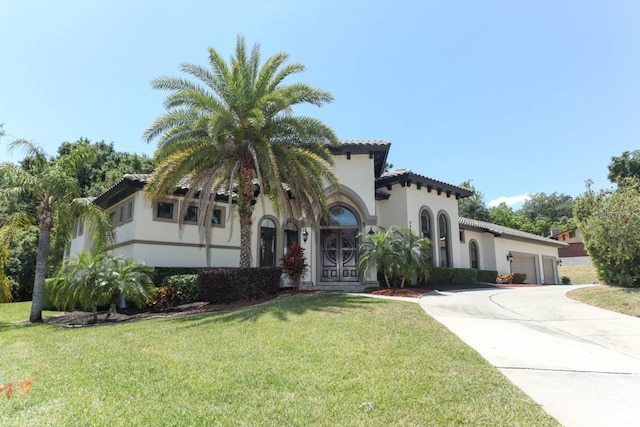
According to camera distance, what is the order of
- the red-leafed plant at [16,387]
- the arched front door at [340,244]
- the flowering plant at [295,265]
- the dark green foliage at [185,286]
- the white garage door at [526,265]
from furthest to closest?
the white garage door at [526,265] → the arched front door at [340,244] → the flowering plant at [295,265] → the dark green foliage at [185,286] → the red-leafed plant at [16,387]

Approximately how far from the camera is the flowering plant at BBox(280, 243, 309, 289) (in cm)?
1517

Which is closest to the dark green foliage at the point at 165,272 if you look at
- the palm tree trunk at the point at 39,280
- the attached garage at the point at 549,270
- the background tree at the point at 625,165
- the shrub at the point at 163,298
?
the shrub at the point at 163,298

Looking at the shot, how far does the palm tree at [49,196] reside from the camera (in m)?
12.8

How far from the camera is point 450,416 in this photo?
372 cm

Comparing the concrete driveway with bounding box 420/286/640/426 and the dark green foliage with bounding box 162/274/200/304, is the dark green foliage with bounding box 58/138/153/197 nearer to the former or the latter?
the dark green foliage with bounding box 162/274/200/304

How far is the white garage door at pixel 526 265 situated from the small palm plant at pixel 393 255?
16.1 m

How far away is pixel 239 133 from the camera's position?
42.9 ft

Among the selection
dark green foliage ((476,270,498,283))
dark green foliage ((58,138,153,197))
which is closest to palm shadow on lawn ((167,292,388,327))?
dark green foliage ((476,270,498,283))

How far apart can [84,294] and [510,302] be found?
13187 millimetres

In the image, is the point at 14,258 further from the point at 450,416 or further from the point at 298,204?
the point at 450,416

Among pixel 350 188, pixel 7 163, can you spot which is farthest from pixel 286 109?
pixel 7 163

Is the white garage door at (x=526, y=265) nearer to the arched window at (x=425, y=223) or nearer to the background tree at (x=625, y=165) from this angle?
the arched window at (x=425, y=223)

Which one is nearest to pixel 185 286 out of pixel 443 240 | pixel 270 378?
pixel 270 378

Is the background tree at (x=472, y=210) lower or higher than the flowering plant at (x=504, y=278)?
higher
